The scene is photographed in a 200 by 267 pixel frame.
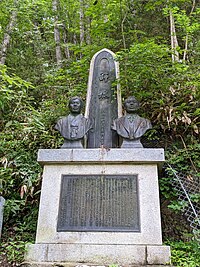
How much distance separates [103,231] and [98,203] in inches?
15.0

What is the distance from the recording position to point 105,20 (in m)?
7.27

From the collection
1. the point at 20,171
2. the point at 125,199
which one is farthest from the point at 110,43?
the point at 125,199

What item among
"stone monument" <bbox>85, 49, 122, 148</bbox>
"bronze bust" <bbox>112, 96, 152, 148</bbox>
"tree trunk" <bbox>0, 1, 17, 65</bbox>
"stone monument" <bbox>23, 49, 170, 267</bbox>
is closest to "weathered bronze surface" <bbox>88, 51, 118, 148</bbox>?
"stone monument" <bbox>85, 49, 122, 148</bbox>

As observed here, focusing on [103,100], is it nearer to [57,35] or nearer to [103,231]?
[103,231]

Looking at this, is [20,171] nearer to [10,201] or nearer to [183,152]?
[10,201]

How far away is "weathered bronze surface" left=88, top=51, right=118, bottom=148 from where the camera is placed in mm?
4965

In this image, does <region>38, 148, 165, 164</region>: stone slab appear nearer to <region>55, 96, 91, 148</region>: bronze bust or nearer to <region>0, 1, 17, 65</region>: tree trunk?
<region>55, 96, 91, 148</region>: bronze bust

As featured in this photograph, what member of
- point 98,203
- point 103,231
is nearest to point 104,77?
point 98,203

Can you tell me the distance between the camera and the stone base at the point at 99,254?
334 centimetres

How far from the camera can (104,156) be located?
4039 millimetres

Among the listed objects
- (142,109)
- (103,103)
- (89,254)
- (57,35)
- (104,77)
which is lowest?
(89,254)

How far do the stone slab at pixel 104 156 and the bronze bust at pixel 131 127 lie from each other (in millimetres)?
324

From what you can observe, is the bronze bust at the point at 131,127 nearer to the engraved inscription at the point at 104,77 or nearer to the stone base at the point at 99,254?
the engraved inscription at the point at 104,77

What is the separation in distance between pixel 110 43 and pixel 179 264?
16.1ft
